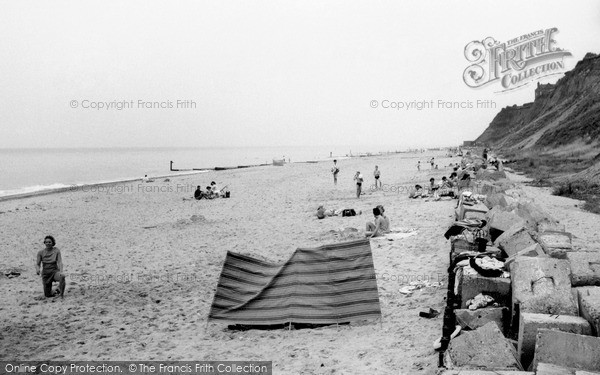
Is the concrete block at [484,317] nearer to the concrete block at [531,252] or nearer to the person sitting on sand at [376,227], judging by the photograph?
the concrete block at [531,252]

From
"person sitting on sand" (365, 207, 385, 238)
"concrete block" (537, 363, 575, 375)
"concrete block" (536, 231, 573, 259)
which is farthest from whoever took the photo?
"person sitting on sand" (365, 207, 385, 238)

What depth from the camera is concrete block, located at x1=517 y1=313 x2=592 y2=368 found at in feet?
15.5

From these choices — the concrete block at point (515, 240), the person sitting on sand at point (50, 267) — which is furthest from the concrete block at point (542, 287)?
the person sitting on sand at point (50, 267)

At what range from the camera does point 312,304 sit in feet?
23.6

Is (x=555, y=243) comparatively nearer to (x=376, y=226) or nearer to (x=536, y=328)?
(x=536, y=328)

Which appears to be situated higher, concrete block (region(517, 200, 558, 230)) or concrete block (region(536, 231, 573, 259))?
concrete block (region(517, 200, 558, 230))

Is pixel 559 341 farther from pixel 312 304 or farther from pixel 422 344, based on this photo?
pixel 312 304

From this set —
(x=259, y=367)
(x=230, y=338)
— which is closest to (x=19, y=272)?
(x=230, y=338)

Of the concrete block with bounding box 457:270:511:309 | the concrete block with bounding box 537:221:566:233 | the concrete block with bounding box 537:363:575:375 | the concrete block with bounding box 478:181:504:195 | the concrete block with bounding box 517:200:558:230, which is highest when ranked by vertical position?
the concrete block with bounding box 478:181:504:195

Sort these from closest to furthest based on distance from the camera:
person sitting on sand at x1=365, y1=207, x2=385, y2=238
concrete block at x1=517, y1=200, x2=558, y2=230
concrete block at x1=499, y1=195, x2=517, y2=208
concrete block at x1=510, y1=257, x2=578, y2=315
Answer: concrete block at x1=510, y1=257, x2=578, y2=315, concrete block at x1=517, y1=200, x2=558, y2=230, concrete block at x1=499, y1=195, x2=517, y2=208, person sitting on sand at x1=365, y1=207, x2=385, y2=238

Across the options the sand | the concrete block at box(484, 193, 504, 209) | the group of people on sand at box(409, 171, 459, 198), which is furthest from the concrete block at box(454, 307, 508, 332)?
the group of people on sand at box(409, 171, 459, 198)

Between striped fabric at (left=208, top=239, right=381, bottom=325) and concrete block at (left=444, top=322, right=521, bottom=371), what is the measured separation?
7.53ft

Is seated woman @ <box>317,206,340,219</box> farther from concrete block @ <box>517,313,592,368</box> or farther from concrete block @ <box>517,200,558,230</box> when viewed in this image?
concrete block @ <box>517,313,592,368</box>

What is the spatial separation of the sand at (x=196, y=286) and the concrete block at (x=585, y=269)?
202 cm
